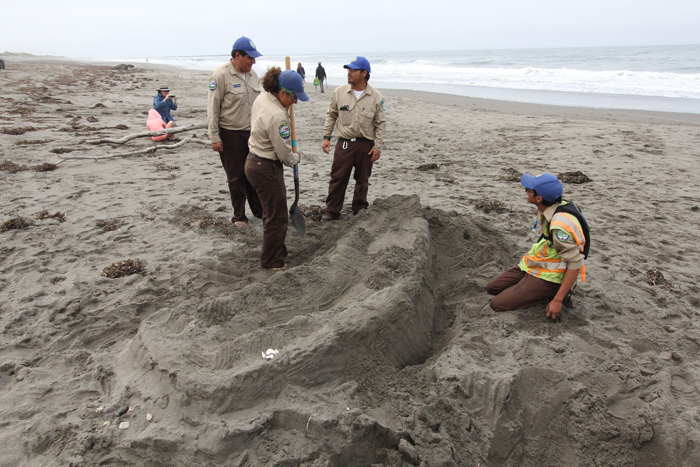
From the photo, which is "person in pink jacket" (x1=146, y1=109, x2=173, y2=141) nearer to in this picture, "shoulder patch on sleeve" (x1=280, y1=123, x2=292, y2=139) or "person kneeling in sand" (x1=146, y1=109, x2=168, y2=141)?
"person kneeling in sand" (x1=146, y1=109, x2=168, y2=141)

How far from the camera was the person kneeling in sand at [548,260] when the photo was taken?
2.92 meters

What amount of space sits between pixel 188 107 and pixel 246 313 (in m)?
12.3

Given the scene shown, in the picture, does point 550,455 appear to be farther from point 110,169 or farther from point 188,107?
point 188,107

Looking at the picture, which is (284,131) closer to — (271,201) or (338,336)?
(271,201)

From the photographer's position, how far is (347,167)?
494 cm

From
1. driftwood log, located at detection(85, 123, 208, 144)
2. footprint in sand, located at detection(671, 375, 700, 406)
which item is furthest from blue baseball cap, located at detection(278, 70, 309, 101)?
driftwood log, located at detection(85, 123, 208, 144)

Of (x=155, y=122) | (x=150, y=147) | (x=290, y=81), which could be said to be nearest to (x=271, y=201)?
(x=290, y=81)

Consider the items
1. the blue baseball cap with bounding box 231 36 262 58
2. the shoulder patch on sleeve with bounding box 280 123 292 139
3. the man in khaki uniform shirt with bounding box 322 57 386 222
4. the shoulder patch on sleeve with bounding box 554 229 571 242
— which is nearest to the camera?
the shoulder patch on sleeve with bounding box 554 229 571 242

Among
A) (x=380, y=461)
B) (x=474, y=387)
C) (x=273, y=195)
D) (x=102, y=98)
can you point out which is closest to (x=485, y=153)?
(x=273, y=195)

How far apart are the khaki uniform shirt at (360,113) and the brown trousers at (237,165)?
3.72 feet

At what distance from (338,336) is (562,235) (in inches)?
69.5

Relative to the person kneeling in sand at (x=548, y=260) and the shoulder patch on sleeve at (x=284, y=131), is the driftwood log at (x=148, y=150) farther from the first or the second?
the person kneeling in sand at (x=548, y=260)

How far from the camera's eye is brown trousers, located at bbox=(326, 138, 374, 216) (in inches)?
192

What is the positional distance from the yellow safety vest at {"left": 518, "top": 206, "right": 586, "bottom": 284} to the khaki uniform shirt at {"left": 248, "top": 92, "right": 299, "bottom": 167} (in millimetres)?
2222
